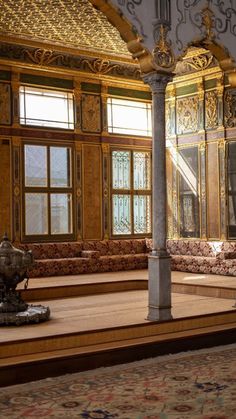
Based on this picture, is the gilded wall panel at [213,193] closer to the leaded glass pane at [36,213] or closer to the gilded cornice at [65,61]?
the gilded cornice at [65,61]

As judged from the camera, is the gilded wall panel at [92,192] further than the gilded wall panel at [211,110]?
Yes

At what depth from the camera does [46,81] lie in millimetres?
11711

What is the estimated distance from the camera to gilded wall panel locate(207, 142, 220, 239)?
38.9 ft

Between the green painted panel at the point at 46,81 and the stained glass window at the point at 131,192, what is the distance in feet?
5.26

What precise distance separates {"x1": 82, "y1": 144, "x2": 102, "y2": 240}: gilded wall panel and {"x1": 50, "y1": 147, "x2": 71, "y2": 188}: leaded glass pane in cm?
34

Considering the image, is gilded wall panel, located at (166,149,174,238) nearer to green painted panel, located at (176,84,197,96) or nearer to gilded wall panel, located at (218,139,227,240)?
green painted panel, located at (176,84,197,96)

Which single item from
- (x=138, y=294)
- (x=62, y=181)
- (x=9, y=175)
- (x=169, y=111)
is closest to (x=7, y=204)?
(x=9, y=175)

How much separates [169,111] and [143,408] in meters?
9.04

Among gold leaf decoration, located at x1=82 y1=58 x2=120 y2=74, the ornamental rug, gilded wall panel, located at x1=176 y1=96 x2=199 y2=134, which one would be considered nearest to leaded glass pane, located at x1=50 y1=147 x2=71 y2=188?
gold leaf decoration, located at x1=82 y1=58 x2=120 y2=74

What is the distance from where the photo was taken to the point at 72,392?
502 cm

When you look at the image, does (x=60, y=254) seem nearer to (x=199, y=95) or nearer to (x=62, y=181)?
(x=62, y=181)

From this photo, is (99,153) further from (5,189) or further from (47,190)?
(5,189)

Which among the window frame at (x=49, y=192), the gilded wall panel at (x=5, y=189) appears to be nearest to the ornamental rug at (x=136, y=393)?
the gilded wall panel at (x=5, y=189)

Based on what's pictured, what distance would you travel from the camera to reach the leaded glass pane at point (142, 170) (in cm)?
1292
